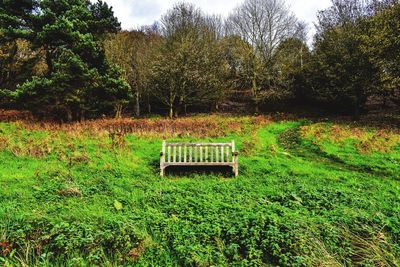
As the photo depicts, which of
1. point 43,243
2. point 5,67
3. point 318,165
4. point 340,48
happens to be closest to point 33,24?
point 5,67

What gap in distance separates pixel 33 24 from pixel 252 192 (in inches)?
750

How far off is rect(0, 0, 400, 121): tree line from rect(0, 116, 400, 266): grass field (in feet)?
25.8

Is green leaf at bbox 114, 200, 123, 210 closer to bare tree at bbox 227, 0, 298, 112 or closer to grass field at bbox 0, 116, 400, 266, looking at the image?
grass field at bbox 0, 116, 400, 266

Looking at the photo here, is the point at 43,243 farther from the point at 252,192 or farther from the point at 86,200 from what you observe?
the point at 252,192

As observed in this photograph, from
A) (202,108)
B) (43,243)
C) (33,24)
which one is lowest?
(43,243)

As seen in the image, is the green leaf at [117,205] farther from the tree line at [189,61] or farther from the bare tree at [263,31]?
the bare tree at [263,31]

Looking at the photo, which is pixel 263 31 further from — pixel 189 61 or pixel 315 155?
pixel 315 155

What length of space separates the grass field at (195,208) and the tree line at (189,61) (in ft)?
25.8

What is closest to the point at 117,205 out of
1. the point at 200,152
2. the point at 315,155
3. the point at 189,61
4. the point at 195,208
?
the point at 195,208

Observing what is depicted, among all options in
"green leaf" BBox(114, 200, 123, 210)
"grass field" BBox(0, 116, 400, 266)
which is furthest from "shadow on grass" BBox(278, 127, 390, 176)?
"green leaf" BBox(114, 200, 123, 210)

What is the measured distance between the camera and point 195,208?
673 centimetres

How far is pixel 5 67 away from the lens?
2480 centimetres

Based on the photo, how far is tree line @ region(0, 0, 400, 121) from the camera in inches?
711

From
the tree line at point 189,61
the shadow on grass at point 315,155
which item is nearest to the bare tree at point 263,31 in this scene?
the tree line at point 189,61
